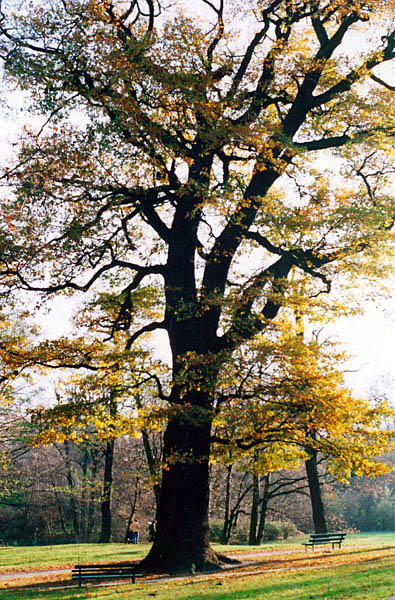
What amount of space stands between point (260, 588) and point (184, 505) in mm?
3271

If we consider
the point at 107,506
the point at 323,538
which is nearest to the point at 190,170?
the point at 323,538

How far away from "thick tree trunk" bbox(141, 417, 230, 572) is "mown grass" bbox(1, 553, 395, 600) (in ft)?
3.02

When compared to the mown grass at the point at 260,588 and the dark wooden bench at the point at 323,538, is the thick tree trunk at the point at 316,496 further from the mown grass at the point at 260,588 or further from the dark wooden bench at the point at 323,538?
the mown grass at the point at 260,588

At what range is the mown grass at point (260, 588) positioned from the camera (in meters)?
7.91

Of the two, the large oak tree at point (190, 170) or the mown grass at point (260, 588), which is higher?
the large oak tree at point (190, 170)

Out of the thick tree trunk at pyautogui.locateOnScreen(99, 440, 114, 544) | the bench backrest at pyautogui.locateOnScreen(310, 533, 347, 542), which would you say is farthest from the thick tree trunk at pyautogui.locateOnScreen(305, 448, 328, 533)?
the thick tree trunk at pyautogui.locateOnScreen(99, 440, 114, 544)

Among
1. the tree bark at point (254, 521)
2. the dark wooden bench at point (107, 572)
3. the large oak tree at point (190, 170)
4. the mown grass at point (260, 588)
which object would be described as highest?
the large oak tree at point (190, 170)

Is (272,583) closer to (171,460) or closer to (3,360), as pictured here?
(171,460)

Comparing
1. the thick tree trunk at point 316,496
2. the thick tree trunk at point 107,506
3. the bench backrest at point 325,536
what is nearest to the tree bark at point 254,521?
the thick tree trunk at point 316,496

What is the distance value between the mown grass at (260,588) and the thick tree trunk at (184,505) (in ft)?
3.02

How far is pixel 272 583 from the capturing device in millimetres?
9562

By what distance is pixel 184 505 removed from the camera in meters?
11.9

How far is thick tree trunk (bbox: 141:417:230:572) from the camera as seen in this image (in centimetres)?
1163

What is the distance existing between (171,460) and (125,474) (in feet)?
75.9
